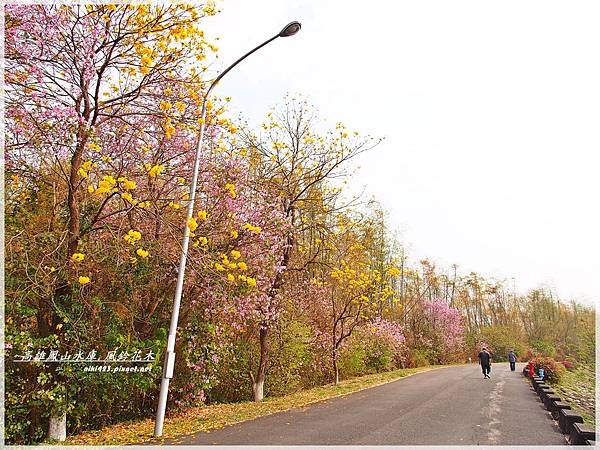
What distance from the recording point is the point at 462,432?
8258 mm

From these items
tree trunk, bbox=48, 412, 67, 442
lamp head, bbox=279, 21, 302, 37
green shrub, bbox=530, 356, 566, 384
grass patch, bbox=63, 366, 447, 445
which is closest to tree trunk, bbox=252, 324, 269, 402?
grass patch, bbox=63, 366, 447, 445

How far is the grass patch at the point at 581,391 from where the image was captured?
37.0 ft

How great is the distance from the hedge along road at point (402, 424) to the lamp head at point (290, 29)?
24.5 feet

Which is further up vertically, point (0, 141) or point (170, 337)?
point (0, 141)

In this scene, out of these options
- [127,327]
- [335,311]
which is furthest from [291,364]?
[127,327]

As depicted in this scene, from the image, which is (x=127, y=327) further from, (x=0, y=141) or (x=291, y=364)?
(x=291, y=364)

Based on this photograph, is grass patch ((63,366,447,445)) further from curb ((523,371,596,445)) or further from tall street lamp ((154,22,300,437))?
curb ((523,371,596,445))

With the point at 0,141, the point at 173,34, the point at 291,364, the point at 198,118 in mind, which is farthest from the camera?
the point at 291,364

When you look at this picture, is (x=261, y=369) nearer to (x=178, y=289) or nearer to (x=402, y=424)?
(x=402, y=424)

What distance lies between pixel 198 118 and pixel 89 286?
406 cm

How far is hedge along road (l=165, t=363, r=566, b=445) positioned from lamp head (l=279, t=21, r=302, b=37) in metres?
7.47

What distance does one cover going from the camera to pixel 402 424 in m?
8.98

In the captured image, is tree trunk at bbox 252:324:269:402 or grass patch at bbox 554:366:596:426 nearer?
grass patch at bbox 554:366:596:426

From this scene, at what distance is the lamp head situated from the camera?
323 inches
